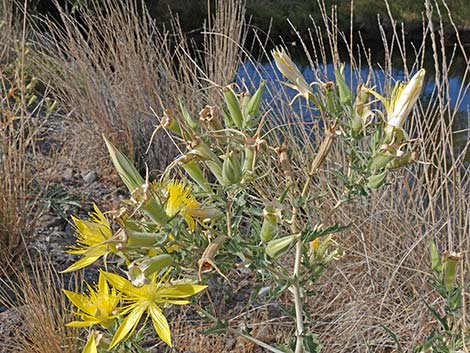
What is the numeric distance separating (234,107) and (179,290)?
257 millimetres

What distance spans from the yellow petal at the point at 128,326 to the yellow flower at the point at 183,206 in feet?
0.40

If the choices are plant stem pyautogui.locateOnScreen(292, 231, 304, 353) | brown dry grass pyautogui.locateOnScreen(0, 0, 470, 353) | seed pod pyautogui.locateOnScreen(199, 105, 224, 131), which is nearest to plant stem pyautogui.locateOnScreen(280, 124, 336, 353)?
plant stem pyautogui.locateOnScreen(292, 231, 304, 353)

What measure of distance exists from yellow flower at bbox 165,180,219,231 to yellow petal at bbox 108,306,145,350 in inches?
4.8

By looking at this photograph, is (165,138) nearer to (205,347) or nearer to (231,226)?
(205,347)

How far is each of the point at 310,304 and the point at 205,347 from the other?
1.36 ft

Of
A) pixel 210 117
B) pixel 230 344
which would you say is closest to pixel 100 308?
pixel 210 117

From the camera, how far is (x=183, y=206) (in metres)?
0.81

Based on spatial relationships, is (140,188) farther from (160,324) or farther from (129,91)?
(129,91)

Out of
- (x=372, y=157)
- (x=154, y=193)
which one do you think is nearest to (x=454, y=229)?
(x=372, y=157)

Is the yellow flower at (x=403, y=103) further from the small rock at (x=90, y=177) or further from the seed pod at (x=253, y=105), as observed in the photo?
the small rock at (x=90, y=177)

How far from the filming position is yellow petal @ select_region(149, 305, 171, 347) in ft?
2.55

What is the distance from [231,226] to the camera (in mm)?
833

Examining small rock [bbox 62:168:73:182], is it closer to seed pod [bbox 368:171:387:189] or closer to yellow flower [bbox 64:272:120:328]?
yellow flower [bbox 64:272:120:328]

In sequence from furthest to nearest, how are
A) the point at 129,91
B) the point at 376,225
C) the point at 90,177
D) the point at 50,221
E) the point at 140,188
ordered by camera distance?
the point at 129,91 < the point at 90,177 < the point at 50,221 < the point at 376,225 < the point at 140,188
